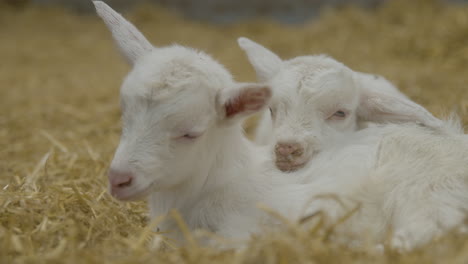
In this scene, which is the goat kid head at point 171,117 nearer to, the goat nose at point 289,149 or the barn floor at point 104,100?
the barn floor at point 104,100

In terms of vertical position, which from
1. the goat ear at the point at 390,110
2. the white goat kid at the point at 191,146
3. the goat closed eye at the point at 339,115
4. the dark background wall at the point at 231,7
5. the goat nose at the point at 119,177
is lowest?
the goat nose at the point at 119,177

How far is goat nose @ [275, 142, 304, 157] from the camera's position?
2814 millimetres

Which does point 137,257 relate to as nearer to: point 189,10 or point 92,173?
point 92,173

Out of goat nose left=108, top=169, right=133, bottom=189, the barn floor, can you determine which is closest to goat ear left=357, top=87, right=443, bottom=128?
the barn floor

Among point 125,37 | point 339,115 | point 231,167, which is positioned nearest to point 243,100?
point 231,167

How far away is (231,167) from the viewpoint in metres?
2.62

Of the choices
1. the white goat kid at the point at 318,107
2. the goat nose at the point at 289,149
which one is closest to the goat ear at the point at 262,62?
the white goat kid at the point at 318,107

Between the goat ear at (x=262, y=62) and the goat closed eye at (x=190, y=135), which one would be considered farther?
the goat ear at (x=262, y=62)

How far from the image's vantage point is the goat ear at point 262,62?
11.0 feet

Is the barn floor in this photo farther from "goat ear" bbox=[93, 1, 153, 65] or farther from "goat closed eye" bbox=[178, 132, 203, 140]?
"goat ear" bbox=[93, 1, 153, 65]

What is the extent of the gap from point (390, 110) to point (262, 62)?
0.82 meters

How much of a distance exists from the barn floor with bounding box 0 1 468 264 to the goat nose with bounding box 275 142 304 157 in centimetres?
70

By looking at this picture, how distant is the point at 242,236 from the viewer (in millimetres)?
2383

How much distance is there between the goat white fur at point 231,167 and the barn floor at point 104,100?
273 mm
